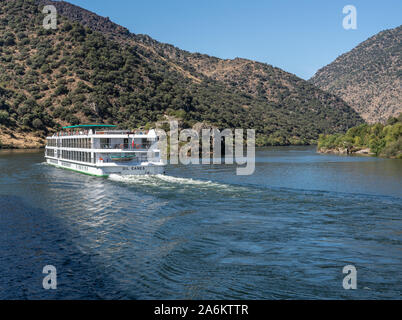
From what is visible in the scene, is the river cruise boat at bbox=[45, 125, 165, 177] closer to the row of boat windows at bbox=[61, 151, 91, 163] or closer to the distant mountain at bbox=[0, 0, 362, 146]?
the row of boat windows at bbox=[61, 151, 91, 163]

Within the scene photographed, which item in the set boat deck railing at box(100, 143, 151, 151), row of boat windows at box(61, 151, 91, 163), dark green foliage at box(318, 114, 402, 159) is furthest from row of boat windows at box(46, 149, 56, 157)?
dark green foliage at box(318, 114, 402, 159)

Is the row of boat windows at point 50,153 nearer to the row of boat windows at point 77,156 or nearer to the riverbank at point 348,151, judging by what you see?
the row of boat windows at point 77,156

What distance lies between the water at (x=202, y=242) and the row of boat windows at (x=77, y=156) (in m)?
15.3

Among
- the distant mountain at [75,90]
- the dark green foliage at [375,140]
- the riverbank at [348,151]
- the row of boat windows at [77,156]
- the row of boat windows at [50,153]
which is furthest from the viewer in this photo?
the distant mountain at [75,90]

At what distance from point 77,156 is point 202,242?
1759 inches

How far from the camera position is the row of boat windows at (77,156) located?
58344mm

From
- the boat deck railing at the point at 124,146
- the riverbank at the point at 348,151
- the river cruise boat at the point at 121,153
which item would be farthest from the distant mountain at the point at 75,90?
the boat deck railing at the point at 124,146

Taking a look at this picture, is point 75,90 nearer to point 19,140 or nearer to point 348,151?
point 19,140

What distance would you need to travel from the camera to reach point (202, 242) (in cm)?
2367

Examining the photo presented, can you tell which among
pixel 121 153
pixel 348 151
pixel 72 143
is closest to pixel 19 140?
pixel 72 143

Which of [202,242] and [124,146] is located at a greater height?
[124,146]

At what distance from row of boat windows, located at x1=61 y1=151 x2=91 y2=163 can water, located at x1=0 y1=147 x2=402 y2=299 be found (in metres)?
15.3

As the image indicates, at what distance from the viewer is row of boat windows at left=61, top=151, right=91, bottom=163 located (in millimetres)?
58344
